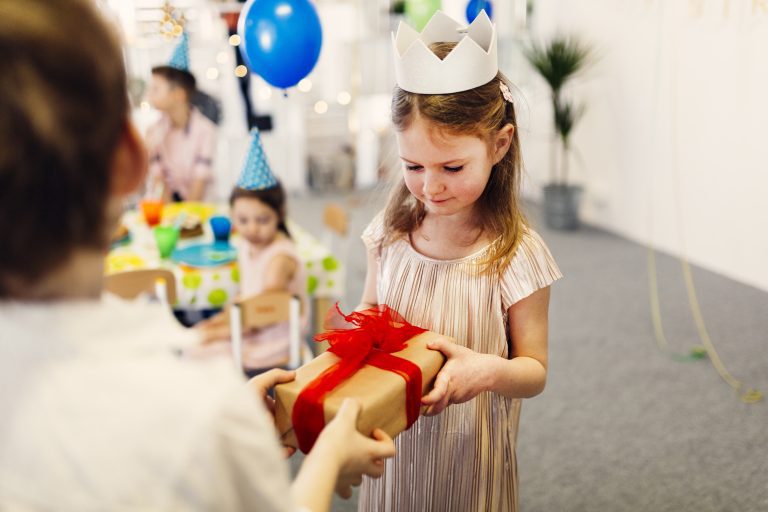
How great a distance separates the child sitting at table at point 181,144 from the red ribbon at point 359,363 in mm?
2405

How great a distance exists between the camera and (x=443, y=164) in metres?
1.07

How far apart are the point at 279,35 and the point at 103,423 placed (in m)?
1.70

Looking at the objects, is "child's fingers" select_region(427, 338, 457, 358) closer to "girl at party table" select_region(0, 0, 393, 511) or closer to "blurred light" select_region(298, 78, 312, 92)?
"girl at party table" select_region(0, 0, 393, 511)

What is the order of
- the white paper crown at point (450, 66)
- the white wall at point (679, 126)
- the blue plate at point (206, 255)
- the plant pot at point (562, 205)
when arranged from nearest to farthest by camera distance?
the white paper crown at point (450, 66) < the blue plate at point (206, 255) < the white wall at point (679, 126) < the plant pot at point (562, 205)

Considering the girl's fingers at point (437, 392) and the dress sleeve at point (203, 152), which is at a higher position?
the dress sleeve at point (203, 152)

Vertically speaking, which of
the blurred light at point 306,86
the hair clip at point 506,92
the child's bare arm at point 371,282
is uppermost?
the blurred light at point 306,86

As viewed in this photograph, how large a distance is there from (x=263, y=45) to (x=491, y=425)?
4.38 ft

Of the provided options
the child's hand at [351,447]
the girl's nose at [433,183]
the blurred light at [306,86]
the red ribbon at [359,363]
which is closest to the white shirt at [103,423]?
the child's hand at [351,447]

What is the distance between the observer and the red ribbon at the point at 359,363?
87 centimetres

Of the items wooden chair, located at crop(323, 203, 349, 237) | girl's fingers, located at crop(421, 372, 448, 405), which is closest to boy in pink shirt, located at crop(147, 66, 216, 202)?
wooden chair, located at crop(323, 203, 349, 237)

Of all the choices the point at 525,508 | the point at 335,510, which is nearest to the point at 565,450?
the point at 525,508

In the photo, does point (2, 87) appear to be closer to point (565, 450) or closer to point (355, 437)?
point (355, 437)

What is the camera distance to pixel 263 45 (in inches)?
80.2

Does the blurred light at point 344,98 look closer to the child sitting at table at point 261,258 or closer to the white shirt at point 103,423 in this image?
the child sitting at table at point 261,258
